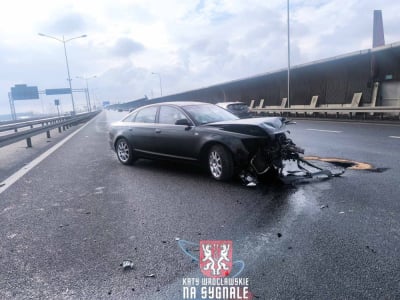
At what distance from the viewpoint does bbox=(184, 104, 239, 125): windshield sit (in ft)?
22.4

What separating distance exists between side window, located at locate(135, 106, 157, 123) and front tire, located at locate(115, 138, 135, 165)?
0.69m

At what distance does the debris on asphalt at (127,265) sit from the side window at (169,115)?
4137 millimetres

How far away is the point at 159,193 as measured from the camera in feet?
18.8

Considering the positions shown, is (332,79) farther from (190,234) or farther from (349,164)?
(190,234)

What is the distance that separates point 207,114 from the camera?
279 inches

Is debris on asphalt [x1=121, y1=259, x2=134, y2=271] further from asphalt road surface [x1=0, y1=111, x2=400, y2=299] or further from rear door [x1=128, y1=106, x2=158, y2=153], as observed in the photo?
rear door [x1=128, y1=106, x2=158, y2=153]

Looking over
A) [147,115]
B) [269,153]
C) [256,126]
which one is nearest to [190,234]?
[269,153]

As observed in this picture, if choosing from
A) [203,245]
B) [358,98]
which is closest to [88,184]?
[203,245]

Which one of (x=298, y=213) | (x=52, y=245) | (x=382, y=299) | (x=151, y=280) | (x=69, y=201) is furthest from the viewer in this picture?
(x=69, y=201)

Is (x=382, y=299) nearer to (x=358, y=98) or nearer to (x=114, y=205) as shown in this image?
(x=114, y=205)

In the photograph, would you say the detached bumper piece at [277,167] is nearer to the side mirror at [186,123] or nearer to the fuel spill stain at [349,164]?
the fuel spill stain at [349,164]

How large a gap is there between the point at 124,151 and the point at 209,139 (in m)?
3.11

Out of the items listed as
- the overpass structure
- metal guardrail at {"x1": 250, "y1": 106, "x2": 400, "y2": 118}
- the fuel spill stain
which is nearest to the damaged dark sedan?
the fuel spill stain

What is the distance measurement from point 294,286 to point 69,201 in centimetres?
403
